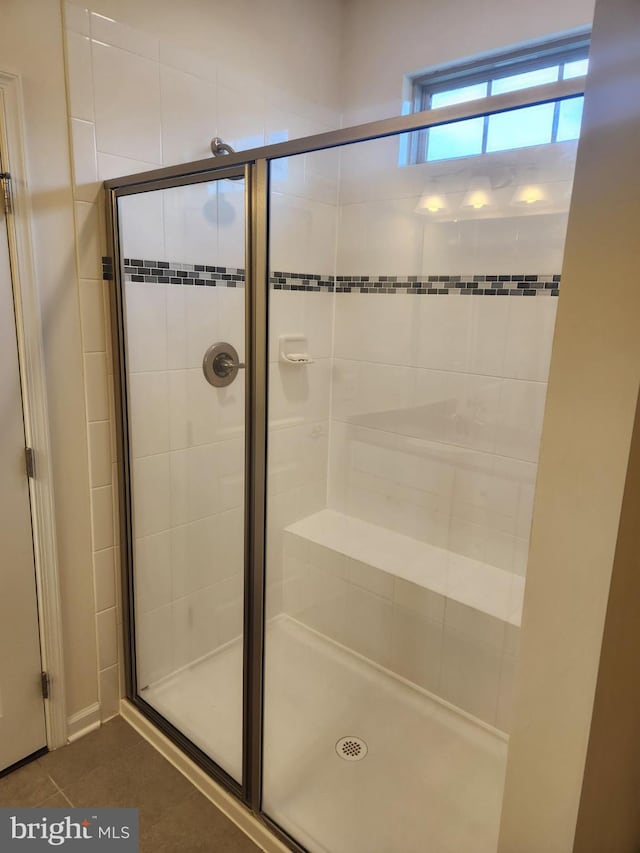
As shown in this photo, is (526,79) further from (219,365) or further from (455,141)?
(219,365)

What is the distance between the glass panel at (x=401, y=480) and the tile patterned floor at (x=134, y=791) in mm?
206

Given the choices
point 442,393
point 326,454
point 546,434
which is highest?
point 546,434

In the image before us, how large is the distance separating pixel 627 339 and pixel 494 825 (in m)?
1.65

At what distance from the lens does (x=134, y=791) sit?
1.77 m

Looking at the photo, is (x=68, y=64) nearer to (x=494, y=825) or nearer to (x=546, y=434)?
(x=546, y=434)

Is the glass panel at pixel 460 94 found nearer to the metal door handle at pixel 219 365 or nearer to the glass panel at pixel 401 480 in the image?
the glass panel at pixel 401 480

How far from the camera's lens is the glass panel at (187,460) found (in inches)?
71.6

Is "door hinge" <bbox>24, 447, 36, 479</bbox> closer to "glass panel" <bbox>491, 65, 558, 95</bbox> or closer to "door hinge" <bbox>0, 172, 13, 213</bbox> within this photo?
"door hinge" <bbox>0, 172, 13, 213</bbox>

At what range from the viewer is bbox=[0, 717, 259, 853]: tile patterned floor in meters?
1.63

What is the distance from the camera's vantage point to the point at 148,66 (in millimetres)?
1765

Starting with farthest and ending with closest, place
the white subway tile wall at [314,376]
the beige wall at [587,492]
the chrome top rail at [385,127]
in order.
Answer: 1. the white subway tile wall at [314,376]
2. the chrome top rail at [385,127]
3. the beige wall at [587,492]

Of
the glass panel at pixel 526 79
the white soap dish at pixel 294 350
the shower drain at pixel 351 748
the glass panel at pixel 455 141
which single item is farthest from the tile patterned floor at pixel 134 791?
the glass panel at pixel 526 79

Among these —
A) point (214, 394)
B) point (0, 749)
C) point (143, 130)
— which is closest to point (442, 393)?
point (214, 394)

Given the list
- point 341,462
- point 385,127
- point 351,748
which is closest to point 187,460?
point 341,462
